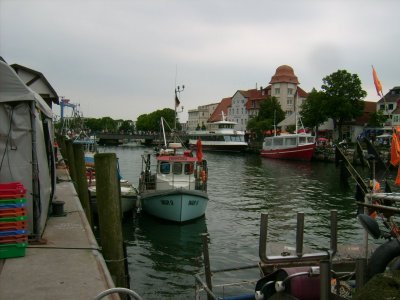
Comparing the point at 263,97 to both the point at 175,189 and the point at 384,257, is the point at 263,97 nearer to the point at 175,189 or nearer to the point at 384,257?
the point at 175,189

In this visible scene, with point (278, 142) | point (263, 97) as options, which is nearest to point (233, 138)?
point (278, 142)

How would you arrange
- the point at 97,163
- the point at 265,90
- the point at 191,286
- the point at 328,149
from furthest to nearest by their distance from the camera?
the point at 265,90, the point at 328,149, the point at 191,286, the point at 97,163

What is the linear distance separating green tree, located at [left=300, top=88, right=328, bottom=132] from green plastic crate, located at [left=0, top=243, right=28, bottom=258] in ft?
223

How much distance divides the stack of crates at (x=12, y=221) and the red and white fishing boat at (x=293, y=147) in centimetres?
5543

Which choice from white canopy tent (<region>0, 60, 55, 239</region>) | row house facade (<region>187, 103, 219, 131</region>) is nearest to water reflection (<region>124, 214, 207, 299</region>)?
white canopy tent (<region>0, 60, 55, 239</region>)

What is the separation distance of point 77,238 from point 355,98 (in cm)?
6924

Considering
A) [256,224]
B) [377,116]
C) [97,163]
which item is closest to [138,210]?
[256,224]

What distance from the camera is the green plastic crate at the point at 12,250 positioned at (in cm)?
679

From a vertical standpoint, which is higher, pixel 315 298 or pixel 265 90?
pixel 265 90

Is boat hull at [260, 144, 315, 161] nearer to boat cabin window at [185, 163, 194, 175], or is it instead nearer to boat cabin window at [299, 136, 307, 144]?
boat cabin window at [299, 136, 307, 144]

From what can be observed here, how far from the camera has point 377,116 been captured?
69500 mm

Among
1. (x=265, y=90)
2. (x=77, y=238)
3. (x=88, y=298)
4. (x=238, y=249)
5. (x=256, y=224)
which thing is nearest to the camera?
(x=88, y=298)

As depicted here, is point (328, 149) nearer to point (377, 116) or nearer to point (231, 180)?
point (377, 116)

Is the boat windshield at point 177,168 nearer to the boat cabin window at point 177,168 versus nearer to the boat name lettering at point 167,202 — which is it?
the boat cabin window at point 177,168
